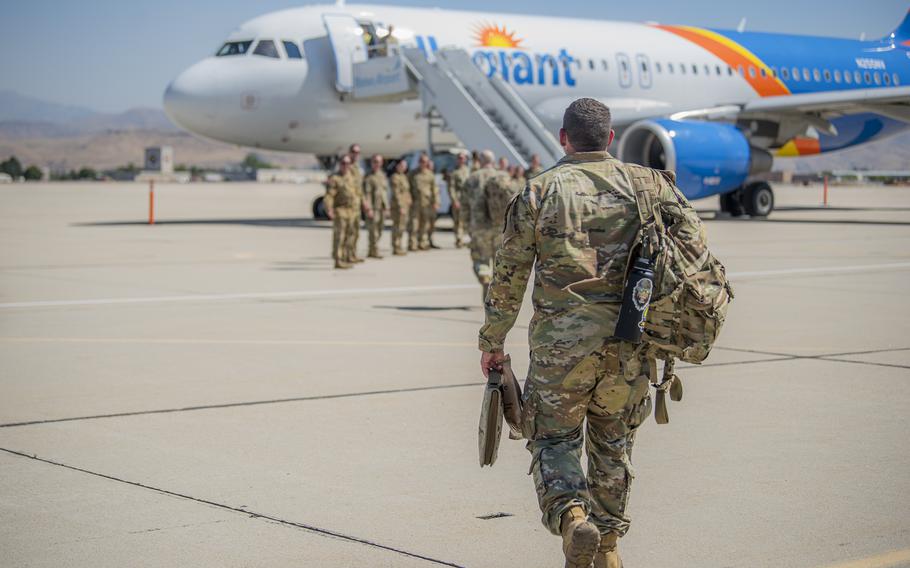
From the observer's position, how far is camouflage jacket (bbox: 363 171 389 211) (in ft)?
58.0

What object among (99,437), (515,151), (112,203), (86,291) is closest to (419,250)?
(515,151)

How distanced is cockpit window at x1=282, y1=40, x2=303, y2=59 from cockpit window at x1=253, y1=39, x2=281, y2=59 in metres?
0.19

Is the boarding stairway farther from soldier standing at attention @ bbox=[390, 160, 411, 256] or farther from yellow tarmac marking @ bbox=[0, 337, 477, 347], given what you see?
yellow tarmac marking @ bbox=[0, 337, 477, 347]

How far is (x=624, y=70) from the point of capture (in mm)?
26391

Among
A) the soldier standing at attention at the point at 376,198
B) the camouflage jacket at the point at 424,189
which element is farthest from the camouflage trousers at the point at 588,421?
the camouflage jacket at the point at 424,189

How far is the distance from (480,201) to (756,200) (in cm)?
1734

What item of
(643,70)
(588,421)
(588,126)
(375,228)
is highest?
(643,70)

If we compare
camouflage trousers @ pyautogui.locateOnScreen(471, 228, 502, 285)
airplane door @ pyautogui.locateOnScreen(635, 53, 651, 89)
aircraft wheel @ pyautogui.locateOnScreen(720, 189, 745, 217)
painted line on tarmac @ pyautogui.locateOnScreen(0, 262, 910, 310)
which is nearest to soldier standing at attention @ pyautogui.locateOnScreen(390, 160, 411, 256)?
painted line on tarmac @ pyautogui.locateOnScreen(0, 262, 910, 310)

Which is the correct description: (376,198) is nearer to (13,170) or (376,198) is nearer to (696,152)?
(696,152)

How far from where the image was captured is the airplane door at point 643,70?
26.8 metres

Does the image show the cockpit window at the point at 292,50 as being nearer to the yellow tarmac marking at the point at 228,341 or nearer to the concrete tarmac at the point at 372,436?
the concrete tarmac at the point at 372,436

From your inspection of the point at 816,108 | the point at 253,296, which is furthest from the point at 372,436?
the point at 816,108

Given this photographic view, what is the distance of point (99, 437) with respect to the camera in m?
6.03

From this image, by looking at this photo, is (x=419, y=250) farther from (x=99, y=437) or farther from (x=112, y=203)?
(x=112, y=203)
